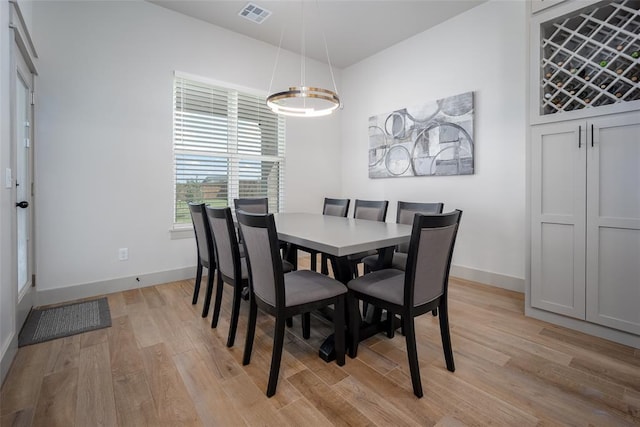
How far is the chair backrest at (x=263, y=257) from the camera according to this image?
1530 millimetres

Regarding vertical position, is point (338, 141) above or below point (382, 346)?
above

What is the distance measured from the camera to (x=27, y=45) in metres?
2.31

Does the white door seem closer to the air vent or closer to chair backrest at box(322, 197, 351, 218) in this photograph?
the air vent

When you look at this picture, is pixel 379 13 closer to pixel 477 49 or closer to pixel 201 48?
pixel 477 49

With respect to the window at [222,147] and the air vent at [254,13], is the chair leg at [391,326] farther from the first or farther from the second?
the air vent at [254,13]

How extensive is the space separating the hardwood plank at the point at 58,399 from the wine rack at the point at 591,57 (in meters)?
3.65

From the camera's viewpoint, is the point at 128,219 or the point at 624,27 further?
the point at 128,219

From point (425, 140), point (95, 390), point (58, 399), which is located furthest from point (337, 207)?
point (58, 399)

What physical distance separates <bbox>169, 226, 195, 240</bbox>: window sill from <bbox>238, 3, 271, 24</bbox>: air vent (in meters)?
2.59

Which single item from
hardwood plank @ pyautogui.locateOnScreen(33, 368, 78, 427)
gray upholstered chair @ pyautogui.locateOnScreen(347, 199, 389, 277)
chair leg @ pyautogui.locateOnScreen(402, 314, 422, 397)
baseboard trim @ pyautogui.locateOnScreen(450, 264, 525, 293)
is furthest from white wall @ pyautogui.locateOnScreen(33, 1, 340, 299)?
baseboard trim @ pyautogui.locateOnScreen(450, 264, 525, 293)

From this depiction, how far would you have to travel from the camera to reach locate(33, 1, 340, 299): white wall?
2.80m

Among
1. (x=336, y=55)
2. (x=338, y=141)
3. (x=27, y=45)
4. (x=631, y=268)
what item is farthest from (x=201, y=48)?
(x=631, y=268)

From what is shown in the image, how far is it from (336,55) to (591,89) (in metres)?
3.32

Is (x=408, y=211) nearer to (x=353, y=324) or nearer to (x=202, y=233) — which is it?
(x=353, y=324)
